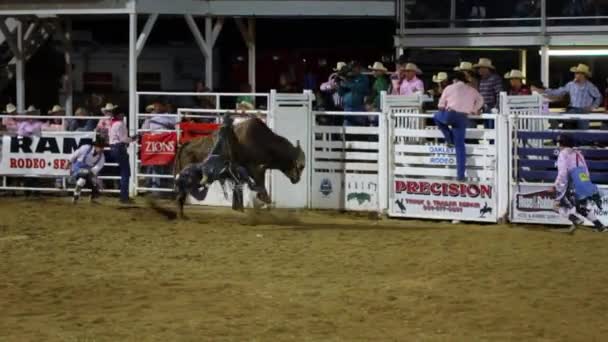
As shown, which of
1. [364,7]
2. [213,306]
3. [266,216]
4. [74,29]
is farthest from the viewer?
[74,29]

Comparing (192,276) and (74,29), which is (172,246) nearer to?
(192,276)

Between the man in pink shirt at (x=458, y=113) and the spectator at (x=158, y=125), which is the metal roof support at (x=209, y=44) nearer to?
the spectator at (x=158, y=125)

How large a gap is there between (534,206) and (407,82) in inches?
130

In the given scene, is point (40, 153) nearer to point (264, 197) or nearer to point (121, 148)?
point (121, 148)

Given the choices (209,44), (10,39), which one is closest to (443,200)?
(209,44)

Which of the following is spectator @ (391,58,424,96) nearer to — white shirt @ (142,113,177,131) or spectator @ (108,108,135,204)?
white shirt @ (142,113,177,131)

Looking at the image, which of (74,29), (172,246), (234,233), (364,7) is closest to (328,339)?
(172,246)

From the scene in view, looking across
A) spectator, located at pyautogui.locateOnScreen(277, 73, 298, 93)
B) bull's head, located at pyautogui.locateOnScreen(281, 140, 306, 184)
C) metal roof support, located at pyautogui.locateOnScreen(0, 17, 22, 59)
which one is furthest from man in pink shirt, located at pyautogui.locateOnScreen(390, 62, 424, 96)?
metal roof support, located at pyautogui.locateOnScreen(0, 17, 22, 59)

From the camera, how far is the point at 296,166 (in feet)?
57.7

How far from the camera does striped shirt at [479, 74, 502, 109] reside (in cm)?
1848

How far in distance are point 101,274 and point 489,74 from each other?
803 cm

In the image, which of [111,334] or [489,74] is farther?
[489,74]

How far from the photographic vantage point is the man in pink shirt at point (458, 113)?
17.0m

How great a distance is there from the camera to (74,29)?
28.2 meters
